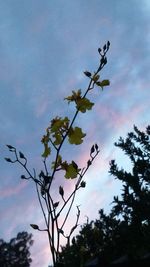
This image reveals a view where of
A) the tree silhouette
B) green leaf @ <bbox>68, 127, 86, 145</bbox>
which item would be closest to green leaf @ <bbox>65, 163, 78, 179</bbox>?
green leaf @ <bbox>68, 127, 86, 145</bbox>

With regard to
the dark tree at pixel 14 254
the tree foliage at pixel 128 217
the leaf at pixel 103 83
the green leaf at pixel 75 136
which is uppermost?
the dark tree at pixel 14 254

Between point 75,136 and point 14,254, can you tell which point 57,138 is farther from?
point 14,254

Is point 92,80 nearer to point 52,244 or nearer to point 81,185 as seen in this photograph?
point 81,185

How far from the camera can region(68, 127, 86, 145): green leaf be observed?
1.79 m

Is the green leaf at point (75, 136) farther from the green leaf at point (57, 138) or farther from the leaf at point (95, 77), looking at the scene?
the leaf at point (95, 77)

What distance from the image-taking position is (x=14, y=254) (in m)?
42.5

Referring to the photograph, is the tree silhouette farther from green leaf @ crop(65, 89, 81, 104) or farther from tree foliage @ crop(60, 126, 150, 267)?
green leaf @ crop(65, 89, 81, 104)

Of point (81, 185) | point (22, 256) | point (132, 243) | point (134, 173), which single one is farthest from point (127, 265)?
point (22, 256)

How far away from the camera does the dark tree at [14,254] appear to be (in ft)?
139

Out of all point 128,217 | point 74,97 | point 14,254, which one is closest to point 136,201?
point 128,217

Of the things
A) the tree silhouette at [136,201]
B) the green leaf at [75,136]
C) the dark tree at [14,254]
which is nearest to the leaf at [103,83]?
the green leaf at [75,136]

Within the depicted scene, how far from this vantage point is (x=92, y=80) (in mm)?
1807

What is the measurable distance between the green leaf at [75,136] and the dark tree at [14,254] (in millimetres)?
43393

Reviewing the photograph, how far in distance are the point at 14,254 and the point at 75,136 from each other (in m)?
43.8
